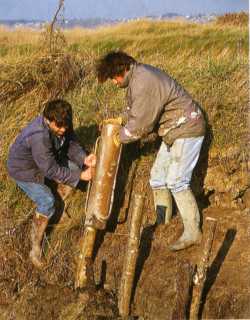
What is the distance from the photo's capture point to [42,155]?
6.66 meters

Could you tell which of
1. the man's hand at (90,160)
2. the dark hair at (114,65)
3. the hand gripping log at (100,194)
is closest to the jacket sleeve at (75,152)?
the man's hand at (90,160)

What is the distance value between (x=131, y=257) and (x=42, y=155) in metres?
1.28

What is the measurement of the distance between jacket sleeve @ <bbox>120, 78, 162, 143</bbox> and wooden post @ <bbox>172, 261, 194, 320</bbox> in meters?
1.32

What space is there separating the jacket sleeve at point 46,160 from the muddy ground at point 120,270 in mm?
916

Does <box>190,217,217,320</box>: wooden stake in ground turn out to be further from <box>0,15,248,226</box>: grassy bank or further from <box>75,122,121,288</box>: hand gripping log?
<box>0,15,248,226</box>: grassy bank

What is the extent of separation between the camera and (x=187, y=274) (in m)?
5.95

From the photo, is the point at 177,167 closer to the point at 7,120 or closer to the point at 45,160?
the point at 45,160

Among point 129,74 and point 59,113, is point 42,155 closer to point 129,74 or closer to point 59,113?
point 59,113

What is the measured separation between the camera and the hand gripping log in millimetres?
6820

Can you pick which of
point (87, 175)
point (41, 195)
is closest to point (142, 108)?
point (87, 175)

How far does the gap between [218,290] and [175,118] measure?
1.66 m

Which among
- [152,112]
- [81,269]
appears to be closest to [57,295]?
[81,269]

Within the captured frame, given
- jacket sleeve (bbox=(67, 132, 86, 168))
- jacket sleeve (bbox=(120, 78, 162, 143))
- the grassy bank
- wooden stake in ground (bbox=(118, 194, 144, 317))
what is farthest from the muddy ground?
jacket sleeve (bbox=(120, 78, 162, 143))

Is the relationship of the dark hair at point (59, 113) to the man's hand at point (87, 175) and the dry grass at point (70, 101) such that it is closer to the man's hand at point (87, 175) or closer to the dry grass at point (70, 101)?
the man's hand at point (87, 175)
